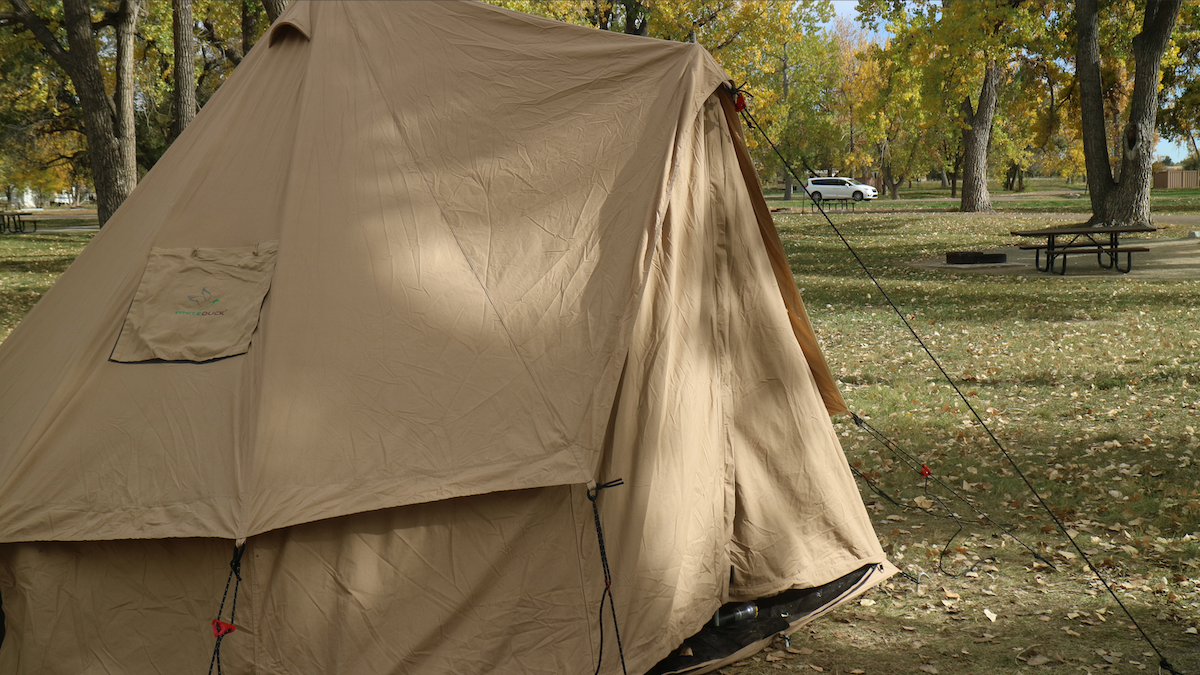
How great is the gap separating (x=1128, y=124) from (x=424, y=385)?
18.4 meters

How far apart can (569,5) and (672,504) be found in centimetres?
2242

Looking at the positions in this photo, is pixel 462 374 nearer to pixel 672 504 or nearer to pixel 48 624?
pixel 672 504

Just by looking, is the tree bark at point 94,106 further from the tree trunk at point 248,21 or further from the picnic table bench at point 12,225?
the picnic table bench at point 12,225

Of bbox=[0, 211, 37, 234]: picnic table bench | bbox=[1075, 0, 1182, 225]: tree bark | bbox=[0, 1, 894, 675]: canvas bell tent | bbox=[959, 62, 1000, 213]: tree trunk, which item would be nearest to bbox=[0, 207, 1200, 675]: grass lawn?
bbox=[0, 1, 894, 675]: canvas bell tent

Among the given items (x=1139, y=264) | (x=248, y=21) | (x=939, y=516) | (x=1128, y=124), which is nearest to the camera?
(x=939, y=516)

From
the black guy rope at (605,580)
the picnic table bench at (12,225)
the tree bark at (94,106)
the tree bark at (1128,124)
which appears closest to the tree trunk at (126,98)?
the tree bark at (94,106)

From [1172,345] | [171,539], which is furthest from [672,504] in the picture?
[1172,345]

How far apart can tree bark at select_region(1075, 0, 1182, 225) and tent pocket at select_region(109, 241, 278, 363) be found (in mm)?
17885

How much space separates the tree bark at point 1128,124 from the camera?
17.4 metres

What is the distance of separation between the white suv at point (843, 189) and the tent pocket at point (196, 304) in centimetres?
4305

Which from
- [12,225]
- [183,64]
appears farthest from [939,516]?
[12,225]

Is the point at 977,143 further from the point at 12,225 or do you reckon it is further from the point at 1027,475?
the point at 12,225

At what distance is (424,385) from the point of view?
376 centimetres

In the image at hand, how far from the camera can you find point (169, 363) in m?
3.86
